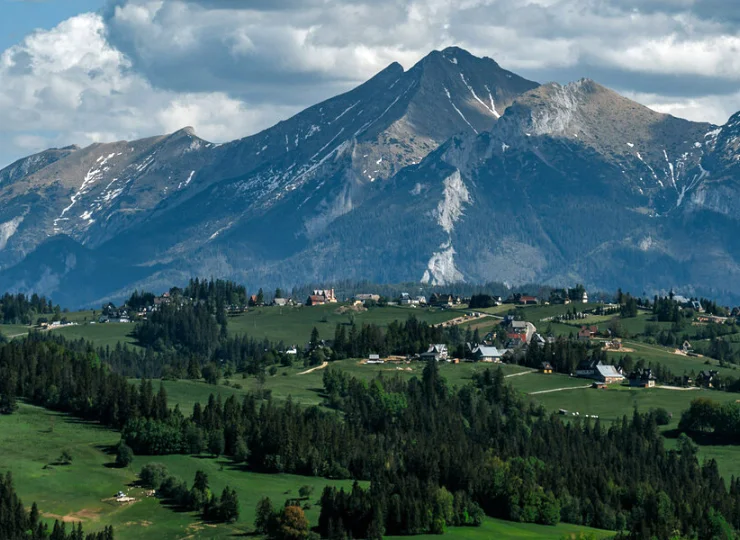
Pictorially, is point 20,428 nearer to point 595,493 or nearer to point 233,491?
point 233,491

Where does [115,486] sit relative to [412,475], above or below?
below

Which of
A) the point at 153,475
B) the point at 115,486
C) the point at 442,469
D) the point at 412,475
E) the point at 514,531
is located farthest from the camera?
the point at 442,469

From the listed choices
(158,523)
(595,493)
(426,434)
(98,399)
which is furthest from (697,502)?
(98,399)

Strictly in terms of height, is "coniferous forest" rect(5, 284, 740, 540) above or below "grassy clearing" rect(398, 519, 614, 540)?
above

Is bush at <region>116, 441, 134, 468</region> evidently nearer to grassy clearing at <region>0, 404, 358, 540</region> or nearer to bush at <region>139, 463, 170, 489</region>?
grassy clearing at <region>0, 404, 358, 540</region>

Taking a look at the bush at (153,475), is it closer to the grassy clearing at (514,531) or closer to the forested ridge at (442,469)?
the forested ridge at (442,469)

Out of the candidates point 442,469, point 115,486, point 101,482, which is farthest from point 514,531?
point 101,482

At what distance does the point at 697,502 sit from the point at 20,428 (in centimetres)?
7060

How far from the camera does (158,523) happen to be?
6073 inches

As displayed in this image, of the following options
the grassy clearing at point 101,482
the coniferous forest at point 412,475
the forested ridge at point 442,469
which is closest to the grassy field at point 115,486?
the grassy clearing at point 101,482

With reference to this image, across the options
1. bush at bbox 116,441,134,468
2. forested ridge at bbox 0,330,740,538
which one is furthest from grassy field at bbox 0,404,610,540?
forested ridge at bbox 0,330,740,538

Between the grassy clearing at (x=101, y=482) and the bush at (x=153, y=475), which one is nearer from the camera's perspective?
the grassy clearing at (x=101, y=482)

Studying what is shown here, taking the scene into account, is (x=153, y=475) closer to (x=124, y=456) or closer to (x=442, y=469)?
(x=124, y=456)

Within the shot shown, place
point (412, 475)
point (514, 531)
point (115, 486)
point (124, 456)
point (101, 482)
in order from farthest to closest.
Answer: point (124, 456) < point (412, 475) < point (101, 482) < point (115, 486) < point (514, 531)
